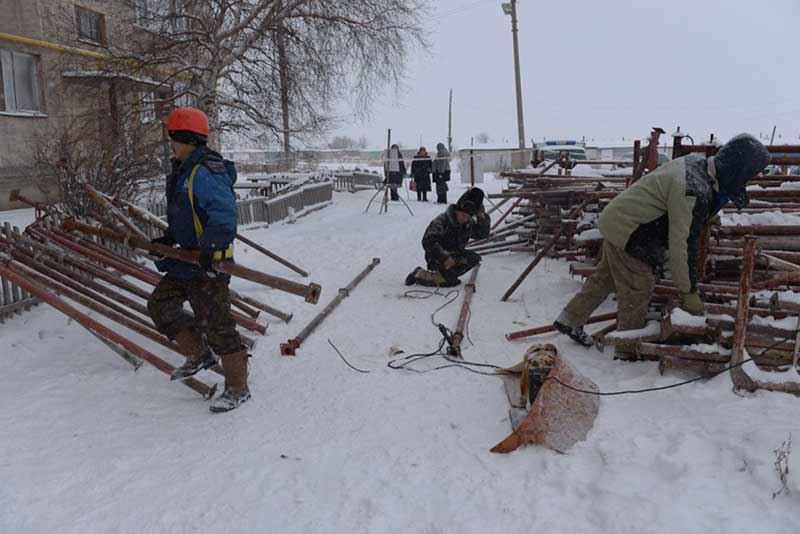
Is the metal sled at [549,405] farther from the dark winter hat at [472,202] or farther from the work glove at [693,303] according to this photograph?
the dark winter hat at [472,202]

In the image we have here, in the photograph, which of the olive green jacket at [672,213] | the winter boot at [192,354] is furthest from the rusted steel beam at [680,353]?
the winter boot at [192,354]

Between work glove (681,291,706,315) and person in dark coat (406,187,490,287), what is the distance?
3531 millimetres

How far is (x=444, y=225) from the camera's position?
754cm

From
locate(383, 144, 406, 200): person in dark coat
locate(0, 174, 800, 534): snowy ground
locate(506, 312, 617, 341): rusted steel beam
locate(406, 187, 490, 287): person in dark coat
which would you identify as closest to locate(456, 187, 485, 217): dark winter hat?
locate(406, 187, 490, 287): person in dark coat

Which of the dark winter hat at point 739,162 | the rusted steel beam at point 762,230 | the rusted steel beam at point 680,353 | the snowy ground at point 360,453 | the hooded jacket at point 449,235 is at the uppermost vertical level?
the dark winter hat at point 739,162

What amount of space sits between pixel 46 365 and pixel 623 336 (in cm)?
438

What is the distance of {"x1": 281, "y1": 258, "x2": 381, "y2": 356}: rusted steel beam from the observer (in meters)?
5.02

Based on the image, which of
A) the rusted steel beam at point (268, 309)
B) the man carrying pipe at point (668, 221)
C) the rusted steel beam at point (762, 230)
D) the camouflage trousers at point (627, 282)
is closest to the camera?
the man carrying pipe at point (668, 221)

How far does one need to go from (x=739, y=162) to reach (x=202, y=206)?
347 cm

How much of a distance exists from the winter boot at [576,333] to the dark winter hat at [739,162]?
1491 millimetres

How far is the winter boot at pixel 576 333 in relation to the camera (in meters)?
4.83

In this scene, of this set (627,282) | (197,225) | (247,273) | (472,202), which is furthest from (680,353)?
(472,202)

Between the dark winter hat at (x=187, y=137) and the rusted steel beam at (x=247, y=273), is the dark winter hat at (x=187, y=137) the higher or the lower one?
the higher one

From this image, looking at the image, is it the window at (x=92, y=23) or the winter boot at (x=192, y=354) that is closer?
the winter boot at (x=192, y=354)
